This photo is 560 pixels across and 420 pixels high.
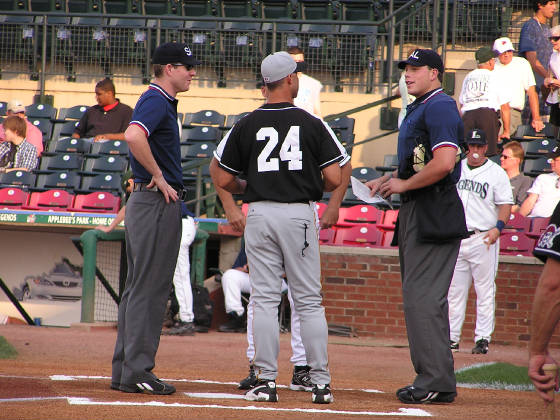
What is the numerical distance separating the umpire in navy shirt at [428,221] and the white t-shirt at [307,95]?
13.6 feet

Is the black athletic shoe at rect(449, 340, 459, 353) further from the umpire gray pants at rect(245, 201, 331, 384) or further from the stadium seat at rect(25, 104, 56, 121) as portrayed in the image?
the stadium seat at rect(25, 104, 56, 121)

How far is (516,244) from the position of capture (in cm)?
1044

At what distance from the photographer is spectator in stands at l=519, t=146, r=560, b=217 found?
34.8 ft

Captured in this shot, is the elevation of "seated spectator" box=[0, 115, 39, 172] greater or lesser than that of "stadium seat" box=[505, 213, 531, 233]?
greater

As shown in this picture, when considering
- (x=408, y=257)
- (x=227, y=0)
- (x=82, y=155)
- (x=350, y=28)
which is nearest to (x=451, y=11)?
(x=350, y=28)

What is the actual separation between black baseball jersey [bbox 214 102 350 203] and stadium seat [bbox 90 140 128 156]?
348 inches

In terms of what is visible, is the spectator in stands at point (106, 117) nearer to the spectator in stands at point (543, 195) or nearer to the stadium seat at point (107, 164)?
the stadium seat at point (107, 164)

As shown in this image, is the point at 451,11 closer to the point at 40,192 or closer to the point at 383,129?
the point at 383,129

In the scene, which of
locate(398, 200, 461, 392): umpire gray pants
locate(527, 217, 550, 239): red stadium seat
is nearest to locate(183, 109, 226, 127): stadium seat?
locate(527, 217, 550, 239): red stadium seat

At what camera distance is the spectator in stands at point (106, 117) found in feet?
42.8

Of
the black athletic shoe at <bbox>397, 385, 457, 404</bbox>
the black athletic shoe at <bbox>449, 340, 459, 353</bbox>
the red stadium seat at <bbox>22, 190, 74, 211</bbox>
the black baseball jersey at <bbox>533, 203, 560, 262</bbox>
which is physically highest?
the black baseball jersey at <bbox>533, 203, 560, 262</bbox>

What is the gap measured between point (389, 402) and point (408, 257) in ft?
2.72

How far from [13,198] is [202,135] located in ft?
10.4

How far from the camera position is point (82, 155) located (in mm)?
13555
